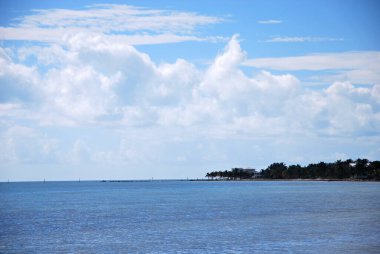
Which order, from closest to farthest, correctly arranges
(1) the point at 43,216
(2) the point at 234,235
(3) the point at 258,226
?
(2) the point at 234,235, (3) the point at 258,226, (1) the point at 43,216

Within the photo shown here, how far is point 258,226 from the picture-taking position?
71.4 m

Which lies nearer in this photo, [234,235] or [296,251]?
[296,251]

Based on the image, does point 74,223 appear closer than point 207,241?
No

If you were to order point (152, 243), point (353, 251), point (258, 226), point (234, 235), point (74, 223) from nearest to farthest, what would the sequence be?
point (353, 251)
point (152, 243)
point (234, 235)
point (258, 226)
point (74, 223)

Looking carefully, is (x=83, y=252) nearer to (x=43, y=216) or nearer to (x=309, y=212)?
(x=43, y=216)

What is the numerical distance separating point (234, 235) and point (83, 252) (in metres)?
18.4

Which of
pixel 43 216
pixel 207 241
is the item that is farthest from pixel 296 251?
pixel 43 216

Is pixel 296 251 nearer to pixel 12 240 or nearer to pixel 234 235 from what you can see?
pixel 234 235

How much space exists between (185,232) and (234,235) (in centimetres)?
658

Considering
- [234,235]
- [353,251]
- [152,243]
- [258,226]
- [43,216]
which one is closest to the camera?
[353,251]

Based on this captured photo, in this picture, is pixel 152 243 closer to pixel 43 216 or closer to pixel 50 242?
pixel 50 242

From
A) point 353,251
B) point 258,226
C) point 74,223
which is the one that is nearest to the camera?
point 353,251

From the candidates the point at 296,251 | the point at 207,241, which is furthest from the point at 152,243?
the point at 296,251

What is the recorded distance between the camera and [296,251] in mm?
50531
